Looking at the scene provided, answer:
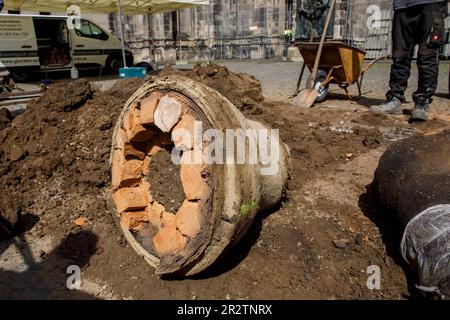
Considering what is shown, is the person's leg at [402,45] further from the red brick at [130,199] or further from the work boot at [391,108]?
the red brick at [130,199]

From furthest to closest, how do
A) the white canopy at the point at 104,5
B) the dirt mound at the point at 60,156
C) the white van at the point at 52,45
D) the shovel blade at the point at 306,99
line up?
1. the white canopy at the point at 104,5
2. the white van at the point at 52,45
3. the shovel blade at the point at 306,99
4. the dirt mound at the point at 60,156

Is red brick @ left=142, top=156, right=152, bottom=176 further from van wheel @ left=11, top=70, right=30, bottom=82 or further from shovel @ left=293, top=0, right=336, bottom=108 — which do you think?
van wheel @ left=11, top=70, right=30, bottom=82

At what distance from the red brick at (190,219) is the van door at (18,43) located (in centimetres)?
1375

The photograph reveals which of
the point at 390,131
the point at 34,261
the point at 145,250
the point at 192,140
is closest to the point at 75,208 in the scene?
the point at 34,261

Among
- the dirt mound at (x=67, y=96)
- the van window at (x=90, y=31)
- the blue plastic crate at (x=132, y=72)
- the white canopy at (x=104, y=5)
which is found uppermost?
the white canopy at (x=104, y=5)

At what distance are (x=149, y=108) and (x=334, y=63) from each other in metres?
5.54

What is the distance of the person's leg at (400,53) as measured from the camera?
554cm

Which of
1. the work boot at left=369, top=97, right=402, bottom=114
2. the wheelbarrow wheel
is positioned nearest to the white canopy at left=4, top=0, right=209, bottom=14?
the wheelbarrow wheel

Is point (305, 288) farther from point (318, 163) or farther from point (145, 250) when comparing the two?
point (318, 163)

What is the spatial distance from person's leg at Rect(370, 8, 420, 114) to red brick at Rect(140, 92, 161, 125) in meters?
4.54

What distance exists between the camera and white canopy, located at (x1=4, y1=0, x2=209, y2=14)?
14.3 metres

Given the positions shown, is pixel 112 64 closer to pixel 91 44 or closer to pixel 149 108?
pixel 91 44

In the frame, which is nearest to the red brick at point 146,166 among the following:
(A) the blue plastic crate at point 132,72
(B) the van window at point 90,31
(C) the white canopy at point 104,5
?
(A) the blue plastic crate at point 132,72

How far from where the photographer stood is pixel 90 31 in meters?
15.7
